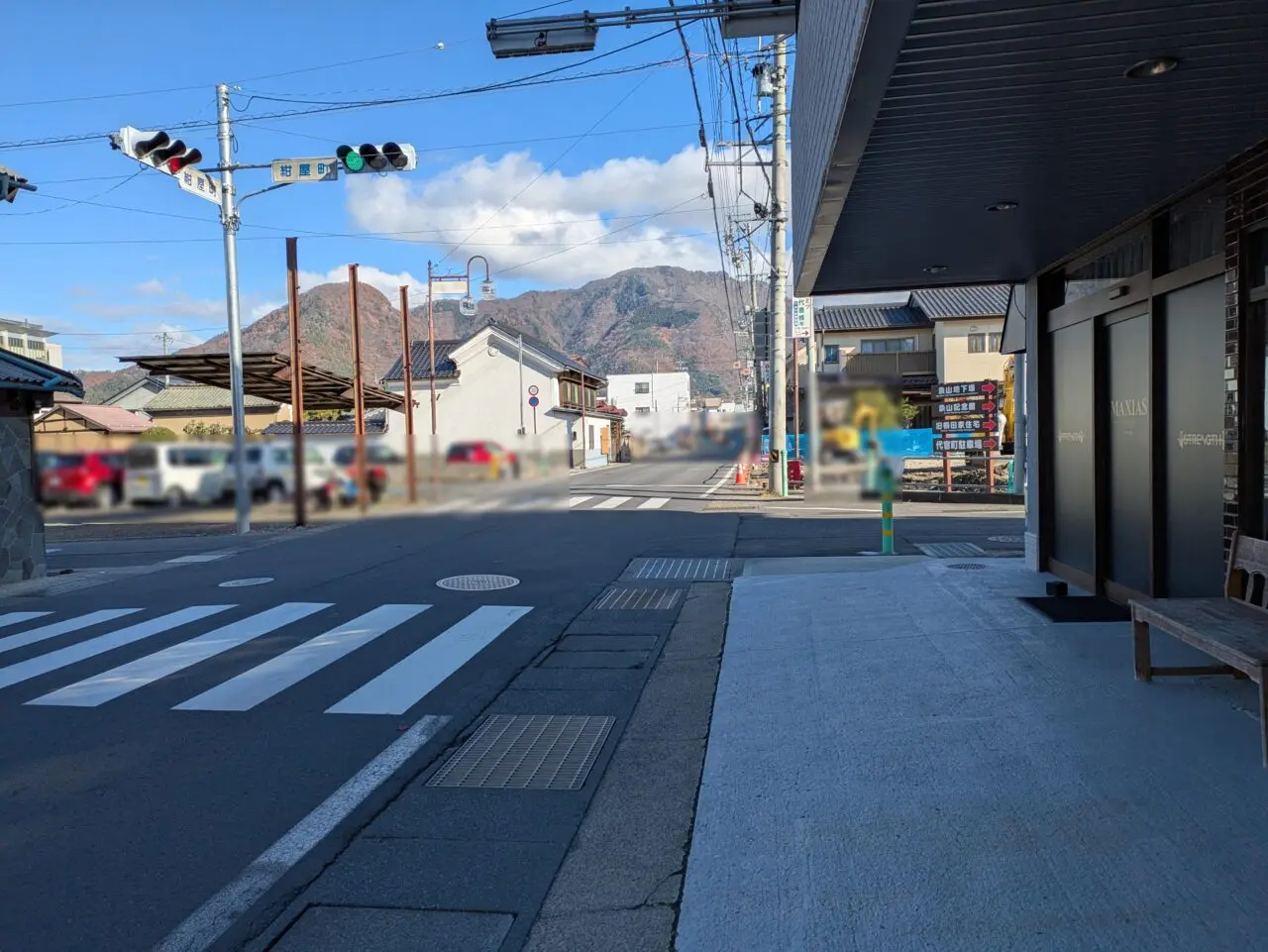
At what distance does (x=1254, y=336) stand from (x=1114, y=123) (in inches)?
69.9

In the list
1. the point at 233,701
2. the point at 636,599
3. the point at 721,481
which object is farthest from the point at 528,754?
the point at 721,481

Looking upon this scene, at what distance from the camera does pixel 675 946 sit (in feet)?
10.2

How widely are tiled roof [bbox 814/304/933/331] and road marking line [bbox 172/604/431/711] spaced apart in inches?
1412

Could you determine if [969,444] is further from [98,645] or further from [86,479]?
[86,479]

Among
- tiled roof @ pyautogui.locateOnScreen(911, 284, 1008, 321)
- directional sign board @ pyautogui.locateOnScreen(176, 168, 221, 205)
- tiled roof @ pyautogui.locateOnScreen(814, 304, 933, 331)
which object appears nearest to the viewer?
directional sign board @ pyautogui.locateOnScreen(176, 168, 221, 205)

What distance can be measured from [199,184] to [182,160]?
1721mm

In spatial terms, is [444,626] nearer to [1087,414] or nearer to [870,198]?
[870,198]

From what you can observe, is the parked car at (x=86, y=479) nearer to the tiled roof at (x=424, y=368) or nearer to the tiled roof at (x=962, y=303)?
the tiled roof at (x=424, y=368)

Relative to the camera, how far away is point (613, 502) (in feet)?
73.9

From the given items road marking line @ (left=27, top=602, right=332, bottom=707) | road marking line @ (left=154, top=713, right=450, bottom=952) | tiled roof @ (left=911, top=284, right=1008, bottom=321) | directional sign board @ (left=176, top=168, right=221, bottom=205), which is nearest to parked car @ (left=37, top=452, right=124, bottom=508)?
road marking line @ (left=154, top=713, right=450, bottom=952)

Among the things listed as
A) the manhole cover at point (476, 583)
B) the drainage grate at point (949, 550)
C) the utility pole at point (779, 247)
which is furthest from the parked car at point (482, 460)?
the utility pole at point (779, 247)

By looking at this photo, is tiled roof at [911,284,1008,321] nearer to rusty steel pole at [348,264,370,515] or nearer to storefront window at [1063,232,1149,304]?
storefront window at [1063,232,1149,304]

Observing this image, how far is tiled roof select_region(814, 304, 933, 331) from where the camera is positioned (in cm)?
4269

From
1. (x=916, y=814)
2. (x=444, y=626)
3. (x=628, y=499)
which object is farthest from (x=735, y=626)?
(x=628, y=499)
